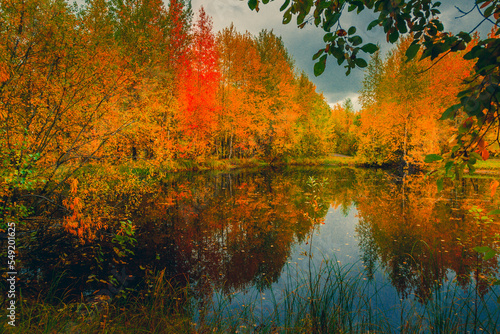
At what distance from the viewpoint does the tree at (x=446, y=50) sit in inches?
56.1

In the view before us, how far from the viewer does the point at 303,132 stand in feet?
103

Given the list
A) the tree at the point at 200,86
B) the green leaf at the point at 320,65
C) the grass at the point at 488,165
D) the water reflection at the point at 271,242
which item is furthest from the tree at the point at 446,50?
the grass at the point at 488,165

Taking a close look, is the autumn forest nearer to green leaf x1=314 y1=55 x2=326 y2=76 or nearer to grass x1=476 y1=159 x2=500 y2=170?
green leaf x1=314 y1=55 x2=326 y2=76

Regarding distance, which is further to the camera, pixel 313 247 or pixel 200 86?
Result: pixel 200 86

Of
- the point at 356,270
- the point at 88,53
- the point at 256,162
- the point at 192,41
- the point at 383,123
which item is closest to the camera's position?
the point at 356,270

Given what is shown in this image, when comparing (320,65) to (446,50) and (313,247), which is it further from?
(313,247)

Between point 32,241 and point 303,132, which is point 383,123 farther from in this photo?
point 32,241

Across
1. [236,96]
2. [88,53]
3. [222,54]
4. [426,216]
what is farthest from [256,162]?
[88,53]

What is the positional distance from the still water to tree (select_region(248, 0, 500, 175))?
1284 millimetres

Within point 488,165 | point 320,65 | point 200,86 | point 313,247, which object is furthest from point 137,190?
point 488,165

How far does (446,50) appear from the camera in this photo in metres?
1.57

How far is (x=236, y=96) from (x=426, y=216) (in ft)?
63.2

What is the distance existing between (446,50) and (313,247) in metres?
5.87

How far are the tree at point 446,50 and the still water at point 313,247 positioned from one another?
4.21ft
